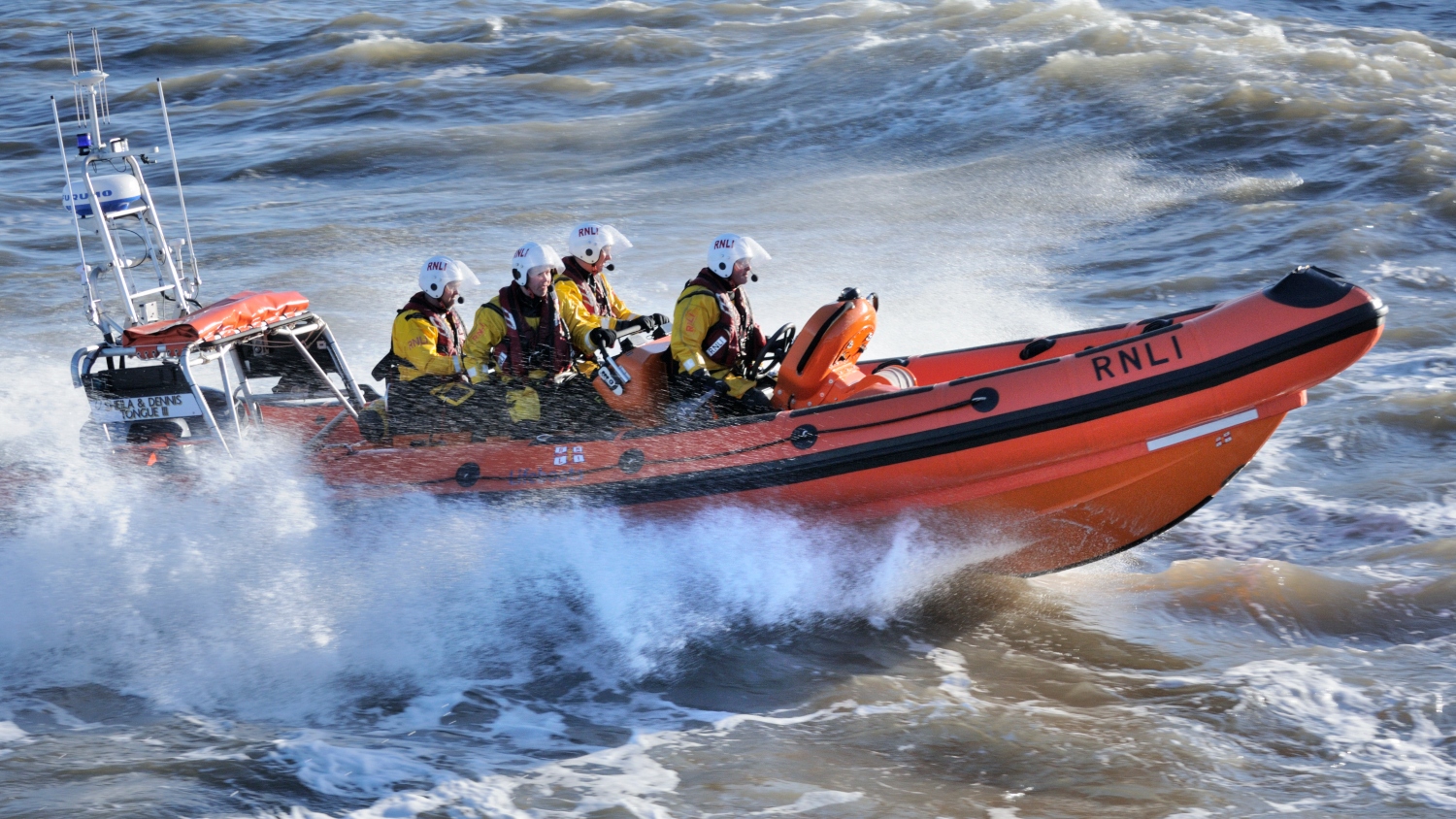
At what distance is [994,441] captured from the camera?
4.85 meters

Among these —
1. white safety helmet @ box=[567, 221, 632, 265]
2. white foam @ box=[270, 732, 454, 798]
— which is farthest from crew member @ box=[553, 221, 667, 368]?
white foam @ box=[270, 732, 454, 798]

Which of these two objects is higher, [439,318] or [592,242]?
[592,242]

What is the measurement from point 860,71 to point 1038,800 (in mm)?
13465

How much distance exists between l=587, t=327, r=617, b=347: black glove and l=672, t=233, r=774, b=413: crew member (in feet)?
1.06

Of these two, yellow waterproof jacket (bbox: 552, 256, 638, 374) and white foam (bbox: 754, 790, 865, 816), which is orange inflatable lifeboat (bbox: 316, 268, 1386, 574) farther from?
white foam (bbox: 754, 790, 865, 816)

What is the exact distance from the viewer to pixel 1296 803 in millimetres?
3799

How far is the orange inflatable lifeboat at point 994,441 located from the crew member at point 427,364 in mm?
182

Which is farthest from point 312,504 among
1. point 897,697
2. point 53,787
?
point 897,697

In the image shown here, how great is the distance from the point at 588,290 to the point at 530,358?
2.34 ft

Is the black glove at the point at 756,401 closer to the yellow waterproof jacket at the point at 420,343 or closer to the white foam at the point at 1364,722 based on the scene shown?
the yellow waterproof jacket at the point at 420,343

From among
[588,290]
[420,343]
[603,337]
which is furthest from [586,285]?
[420,343]

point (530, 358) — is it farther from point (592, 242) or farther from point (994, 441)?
point (994, 441)

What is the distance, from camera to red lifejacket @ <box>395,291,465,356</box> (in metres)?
5.48

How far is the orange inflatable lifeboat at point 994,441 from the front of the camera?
15.3 ft
